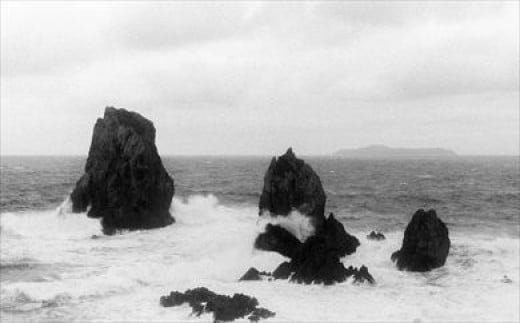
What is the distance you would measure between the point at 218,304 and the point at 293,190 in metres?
12.0

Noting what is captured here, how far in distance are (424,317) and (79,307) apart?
47.0 ft

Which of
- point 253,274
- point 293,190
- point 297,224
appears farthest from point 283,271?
point 293,190

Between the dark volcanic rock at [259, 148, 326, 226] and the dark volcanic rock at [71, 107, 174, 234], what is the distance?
13.9m

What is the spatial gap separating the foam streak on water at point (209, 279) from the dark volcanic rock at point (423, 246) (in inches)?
29.0

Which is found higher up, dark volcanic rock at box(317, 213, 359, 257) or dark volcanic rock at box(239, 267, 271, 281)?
dark volcanic rock at box(317, 213, 359, 257)

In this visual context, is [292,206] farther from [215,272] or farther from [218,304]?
[218,304]

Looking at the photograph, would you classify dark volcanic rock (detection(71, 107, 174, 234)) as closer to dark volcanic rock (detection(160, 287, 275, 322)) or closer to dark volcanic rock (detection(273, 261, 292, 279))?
dark volcanic rock (detection(273, 261, 292, 279))

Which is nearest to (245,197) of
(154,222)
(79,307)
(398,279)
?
(154,222)

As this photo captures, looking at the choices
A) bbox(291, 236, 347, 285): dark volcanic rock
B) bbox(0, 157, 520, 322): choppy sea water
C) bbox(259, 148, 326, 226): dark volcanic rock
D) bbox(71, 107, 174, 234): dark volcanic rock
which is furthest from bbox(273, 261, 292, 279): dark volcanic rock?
bbox(71, 107, 174, 234): dark volcanic rock

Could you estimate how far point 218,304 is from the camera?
826 inches

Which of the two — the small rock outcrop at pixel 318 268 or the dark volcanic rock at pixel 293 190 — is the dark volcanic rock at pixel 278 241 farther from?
the small rock outcrop at pixel 318 268

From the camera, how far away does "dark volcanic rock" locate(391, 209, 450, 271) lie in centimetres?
2850

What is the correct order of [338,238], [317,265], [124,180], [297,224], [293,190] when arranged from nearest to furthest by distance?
[317,265] → [297,224] → [293,190] → [338,238] → [124,180]

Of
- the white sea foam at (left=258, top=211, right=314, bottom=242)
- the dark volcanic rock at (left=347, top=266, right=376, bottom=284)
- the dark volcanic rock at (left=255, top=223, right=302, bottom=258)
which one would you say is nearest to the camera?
the dark volcanic rock at (left=347, top=266, right=376, bottom=284)
